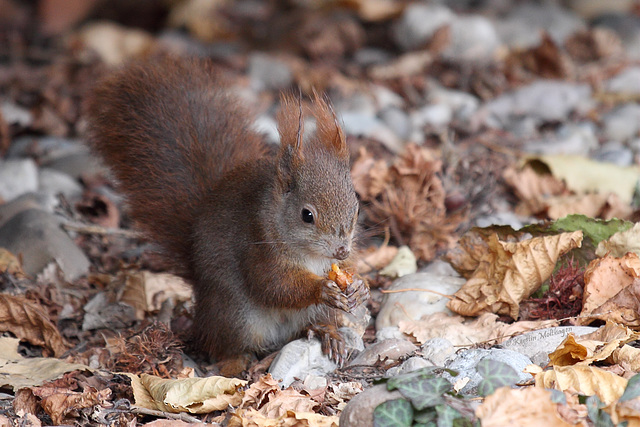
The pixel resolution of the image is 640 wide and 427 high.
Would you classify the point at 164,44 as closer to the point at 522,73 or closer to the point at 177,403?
the point at 522,73

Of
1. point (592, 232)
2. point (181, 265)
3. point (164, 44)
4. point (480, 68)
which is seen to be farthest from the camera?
point (164, 44)

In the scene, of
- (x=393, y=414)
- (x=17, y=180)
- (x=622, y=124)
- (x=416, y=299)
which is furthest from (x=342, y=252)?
(x=622, y=124)

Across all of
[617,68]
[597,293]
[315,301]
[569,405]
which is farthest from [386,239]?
[617,68]

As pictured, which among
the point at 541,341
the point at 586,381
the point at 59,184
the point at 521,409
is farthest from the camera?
the point at 59,184

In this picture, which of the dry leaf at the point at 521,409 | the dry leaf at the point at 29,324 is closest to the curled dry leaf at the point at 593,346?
the dry leaf at the point at 521,409

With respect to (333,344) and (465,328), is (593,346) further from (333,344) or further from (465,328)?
(333,344)

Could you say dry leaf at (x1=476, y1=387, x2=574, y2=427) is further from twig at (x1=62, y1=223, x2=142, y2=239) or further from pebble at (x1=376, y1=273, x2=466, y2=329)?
twig at (x1=62, y1=223, x2=142, y2=239)

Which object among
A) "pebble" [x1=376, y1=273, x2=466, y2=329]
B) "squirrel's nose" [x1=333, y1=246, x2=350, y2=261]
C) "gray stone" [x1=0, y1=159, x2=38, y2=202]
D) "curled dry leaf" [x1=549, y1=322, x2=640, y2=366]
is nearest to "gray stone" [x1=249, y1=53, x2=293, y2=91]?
"gray stone" [x1=0, y1=159, x2=38, y2=202]
